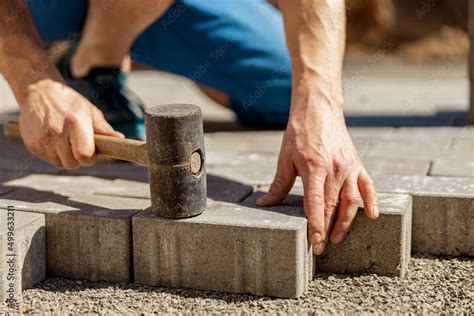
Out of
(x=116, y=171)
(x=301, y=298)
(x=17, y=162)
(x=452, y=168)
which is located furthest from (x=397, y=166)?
(x=17, y=162)

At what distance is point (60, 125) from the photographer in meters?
2.40

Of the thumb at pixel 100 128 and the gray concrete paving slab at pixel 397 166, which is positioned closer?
the thumb at pixel 100 128

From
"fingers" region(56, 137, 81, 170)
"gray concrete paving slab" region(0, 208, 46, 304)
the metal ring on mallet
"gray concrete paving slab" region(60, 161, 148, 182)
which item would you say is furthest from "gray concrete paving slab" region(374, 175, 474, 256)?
"gray concrete paving slab" region(0, 208, 46, 304)

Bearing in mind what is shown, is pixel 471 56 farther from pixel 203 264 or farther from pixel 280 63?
pixel 203 264

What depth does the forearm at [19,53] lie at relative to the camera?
2.59 m

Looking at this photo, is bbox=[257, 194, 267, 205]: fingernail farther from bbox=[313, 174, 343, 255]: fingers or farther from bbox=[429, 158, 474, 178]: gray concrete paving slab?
bbox=[429, 158, 474, 178]: gray concrete paving slab

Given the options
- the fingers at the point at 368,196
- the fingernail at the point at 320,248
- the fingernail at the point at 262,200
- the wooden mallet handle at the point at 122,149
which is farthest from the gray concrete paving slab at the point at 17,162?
the fingers at the point at 368,196

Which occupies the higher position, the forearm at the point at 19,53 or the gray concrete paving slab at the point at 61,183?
the forearm at the point at 19,53

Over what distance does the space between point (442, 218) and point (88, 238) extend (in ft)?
4.03

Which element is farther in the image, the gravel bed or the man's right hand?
the man's right hand

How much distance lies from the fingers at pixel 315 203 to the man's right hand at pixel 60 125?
710 millimetres

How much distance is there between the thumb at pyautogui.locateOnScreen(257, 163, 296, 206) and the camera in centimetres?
229

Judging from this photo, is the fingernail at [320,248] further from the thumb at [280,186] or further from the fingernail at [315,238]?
the thumb at [280,186]

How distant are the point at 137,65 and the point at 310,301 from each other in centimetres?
266
